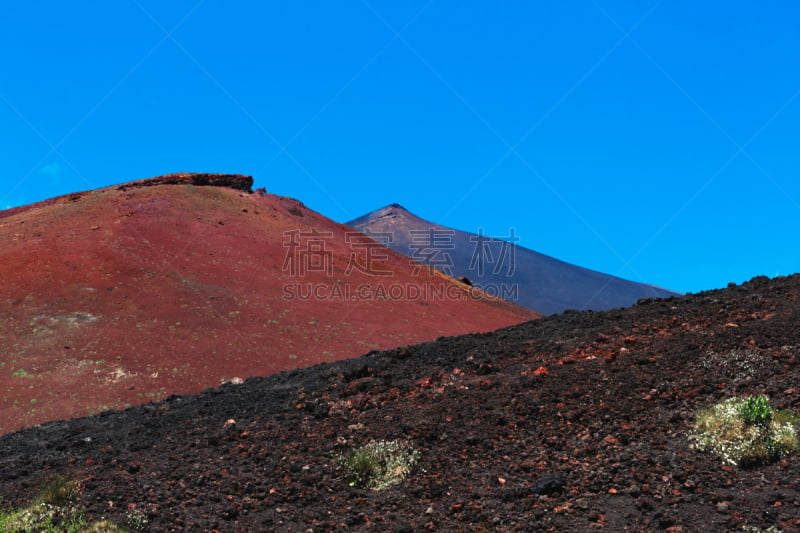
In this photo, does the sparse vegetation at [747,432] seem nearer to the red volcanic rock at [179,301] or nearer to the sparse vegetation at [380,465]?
the sparse vegetation at [380,465]

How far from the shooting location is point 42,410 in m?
16.8

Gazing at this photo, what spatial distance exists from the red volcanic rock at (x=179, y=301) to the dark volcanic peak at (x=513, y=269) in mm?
42053

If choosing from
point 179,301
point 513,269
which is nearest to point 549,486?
point 179,301

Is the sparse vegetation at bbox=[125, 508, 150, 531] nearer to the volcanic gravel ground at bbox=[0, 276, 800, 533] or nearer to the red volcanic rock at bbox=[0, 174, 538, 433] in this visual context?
the volcanic gravel ground at bbox=[0, 276, 800, 533]

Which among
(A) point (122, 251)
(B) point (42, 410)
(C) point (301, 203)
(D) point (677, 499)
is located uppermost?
(C) point (301, 203)

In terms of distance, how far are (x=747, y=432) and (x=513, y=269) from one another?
89767mm

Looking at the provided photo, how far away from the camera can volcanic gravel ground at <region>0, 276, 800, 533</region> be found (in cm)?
589

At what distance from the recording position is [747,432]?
6.33 meters

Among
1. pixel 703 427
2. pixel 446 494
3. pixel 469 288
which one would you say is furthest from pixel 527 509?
pixel 469 288

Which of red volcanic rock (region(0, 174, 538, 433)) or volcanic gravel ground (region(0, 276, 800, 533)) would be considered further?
red volcanic rock (region(0, 174, 538, 433))

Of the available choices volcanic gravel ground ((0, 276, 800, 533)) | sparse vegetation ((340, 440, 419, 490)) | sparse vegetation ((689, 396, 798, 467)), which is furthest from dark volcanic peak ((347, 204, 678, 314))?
sparse vegetation ((689, 396, 798, 467))

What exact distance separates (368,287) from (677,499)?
26.7 meters

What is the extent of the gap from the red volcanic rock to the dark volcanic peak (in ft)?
138

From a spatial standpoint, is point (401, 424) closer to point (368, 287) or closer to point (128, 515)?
point (128, 515)
